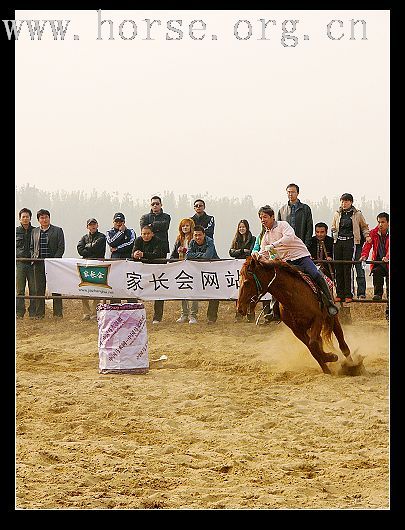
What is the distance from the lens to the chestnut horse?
11.4 m

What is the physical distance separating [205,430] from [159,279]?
5973 mm

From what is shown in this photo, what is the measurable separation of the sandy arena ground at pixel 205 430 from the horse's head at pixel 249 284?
3.65 ft

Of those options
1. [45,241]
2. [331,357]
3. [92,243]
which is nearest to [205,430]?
[331,357]

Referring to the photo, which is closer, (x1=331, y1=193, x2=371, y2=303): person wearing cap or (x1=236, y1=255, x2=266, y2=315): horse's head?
(x1=236, y1=255, x2=266, y2=315): horse's head

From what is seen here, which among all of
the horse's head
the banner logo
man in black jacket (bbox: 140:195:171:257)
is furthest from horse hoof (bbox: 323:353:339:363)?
the banner logo

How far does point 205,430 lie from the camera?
9.48 meters

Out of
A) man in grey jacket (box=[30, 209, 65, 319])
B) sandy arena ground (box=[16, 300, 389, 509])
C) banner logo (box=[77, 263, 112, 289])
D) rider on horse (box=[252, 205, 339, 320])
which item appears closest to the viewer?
sandy arena ground (box=[16, 300, 389, 509])

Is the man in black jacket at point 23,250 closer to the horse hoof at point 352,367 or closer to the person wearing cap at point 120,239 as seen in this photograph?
the person wearing cap at point 120,239

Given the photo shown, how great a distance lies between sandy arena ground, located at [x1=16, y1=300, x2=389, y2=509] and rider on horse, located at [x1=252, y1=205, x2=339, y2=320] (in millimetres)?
1205

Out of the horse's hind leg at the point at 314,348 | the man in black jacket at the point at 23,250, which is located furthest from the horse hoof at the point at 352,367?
the man in black jacket at the point at 23,250

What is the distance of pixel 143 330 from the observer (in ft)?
38.6

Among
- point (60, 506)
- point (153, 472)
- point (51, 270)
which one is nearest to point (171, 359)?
point (51, 270)

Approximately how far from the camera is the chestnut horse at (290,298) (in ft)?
Result: 37.5

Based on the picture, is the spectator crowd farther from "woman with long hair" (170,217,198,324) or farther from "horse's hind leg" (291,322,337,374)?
"horse's hind leg" (291,322,337,374)
